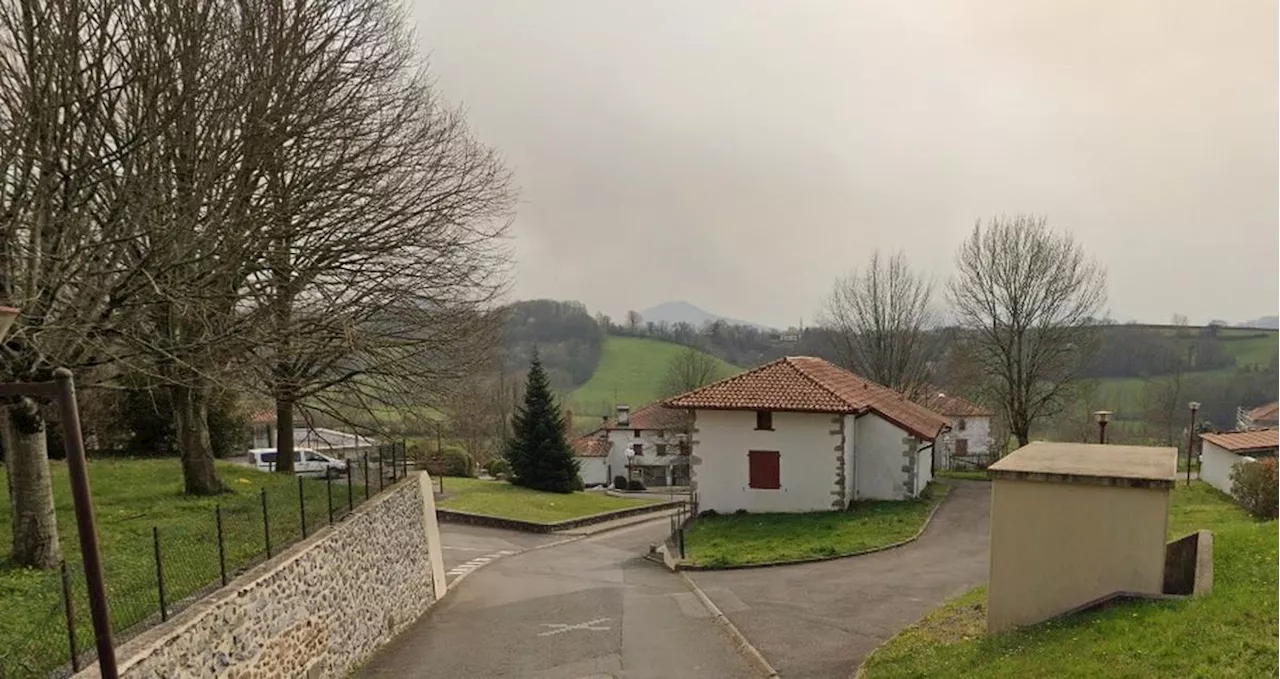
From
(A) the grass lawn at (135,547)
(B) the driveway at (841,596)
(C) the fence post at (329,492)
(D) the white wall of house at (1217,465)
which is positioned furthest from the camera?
(D) the white wall of house at (1217,465)

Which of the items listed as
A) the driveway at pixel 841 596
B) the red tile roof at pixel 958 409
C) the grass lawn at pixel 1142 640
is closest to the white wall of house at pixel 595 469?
the red tile roof at pixel 958 409

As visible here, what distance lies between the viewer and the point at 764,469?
2506 cm

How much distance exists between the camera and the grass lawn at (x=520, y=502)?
108 feet

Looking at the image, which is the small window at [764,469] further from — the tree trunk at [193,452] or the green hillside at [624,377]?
the green hillside at [624,377]

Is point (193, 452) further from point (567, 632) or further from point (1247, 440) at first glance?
point (1247, 440)

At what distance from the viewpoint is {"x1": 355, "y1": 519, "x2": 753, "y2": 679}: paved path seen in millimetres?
12227

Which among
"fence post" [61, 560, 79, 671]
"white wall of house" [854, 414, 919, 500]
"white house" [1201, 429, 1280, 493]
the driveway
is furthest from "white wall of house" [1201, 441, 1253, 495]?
"fence post" [61, 560, 79, 671]

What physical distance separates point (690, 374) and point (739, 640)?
58491mm

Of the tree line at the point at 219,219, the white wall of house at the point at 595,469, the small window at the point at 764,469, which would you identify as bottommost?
the white wall of house at the point at 595,469

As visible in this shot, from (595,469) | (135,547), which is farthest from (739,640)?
(595,469)

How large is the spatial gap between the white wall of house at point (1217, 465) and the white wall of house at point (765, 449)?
52.0ft

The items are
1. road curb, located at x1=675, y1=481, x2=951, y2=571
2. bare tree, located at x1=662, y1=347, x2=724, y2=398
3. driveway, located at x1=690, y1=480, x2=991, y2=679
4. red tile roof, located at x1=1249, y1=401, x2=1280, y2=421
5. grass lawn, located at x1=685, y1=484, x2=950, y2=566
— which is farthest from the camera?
bare tree, located at x1=662, y1=347, x2=724, y2=398

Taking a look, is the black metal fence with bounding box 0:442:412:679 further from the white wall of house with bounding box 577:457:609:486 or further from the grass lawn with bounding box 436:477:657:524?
the white wall of house with bounding box 577:457:609:486

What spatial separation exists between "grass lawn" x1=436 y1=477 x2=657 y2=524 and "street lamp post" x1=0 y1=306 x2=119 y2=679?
85.7 feet
